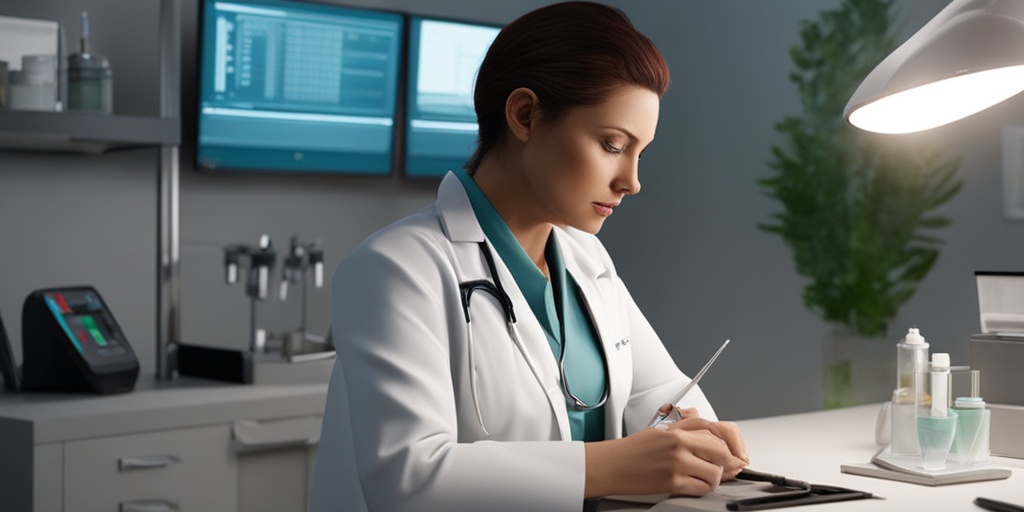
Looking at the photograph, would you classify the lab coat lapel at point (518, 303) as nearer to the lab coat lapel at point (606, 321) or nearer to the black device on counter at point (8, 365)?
the lab coat lapel at point (606, 321)

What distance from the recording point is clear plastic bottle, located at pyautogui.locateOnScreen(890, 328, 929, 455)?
1.57 metres

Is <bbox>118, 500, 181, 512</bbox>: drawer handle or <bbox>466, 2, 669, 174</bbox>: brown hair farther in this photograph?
<bbox>118, 500, 181, 512</bbox>: drawer handle

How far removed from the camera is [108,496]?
250 cm

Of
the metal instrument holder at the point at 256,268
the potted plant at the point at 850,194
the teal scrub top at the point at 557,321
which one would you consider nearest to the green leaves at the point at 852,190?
the potted plant at the point at 850,194

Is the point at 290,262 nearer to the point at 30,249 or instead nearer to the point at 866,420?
the point at 30,249

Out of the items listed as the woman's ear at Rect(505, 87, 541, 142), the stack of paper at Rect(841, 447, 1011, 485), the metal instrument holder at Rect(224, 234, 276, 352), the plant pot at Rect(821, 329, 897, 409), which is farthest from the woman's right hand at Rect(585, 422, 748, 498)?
the plant pot at Rect(821, 329, 897, 409)

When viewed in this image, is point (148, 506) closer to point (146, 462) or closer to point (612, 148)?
point (146, 462)

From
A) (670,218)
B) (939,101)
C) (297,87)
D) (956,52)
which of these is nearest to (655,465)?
(956,52)

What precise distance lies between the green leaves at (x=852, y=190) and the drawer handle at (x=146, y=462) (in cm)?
212

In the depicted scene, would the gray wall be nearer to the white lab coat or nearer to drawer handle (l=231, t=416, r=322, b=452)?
drawer handle (l=231, t=416, r=322, b=452)

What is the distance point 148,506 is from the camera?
257cm

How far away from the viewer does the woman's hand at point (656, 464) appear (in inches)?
51.8

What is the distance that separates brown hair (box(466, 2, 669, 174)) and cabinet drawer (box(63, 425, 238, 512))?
141 centimetres

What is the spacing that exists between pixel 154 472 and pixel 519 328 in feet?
4.57
